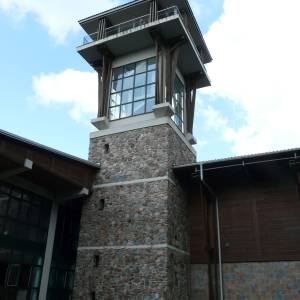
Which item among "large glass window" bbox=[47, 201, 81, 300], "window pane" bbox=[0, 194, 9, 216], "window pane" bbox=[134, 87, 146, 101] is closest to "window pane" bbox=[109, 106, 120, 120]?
"window pane" bbox=[134, 87, 146, 101]

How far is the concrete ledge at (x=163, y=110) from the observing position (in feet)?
64.8

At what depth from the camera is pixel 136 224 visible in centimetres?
1789

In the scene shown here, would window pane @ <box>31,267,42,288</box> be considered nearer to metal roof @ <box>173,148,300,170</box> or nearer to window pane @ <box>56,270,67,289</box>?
window pane @ <box>56,270,67,289</box>

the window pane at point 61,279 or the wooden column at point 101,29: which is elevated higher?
the wooden column at point 101,29

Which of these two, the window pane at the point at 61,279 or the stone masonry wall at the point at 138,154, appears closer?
the stone masonry wall at the point at 138,154

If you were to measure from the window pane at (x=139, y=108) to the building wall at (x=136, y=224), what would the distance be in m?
1.51

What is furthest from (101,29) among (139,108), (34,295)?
(34,295)

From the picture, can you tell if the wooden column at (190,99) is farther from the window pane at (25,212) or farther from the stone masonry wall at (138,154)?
the window pane at (25,212)

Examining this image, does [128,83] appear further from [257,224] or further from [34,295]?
[34,295]

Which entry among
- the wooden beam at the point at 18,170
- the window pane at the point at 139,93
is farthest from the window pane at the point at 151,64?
the wooden beam at the point at 18,170

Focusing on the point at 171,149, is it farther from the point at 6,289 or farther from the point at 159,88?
the point at 6,289

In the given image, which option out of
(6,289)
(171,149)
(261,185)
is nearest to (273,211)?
(261,185)

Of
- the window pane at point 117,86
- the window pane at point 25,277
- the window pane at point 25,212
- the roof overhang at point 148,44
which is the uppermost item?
the roof overhang at point 148,44

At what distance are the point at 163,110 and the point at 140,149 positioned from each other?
2.42 m
